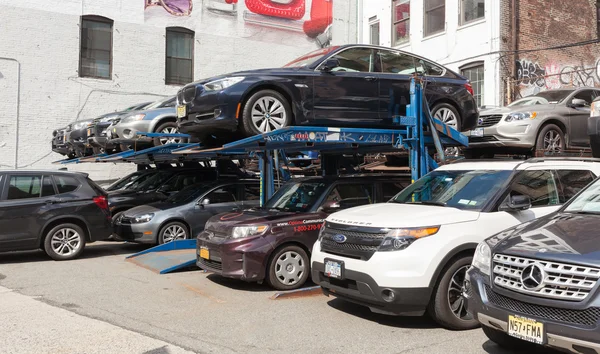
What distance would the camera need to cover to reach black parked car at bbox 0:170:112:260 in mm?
10164

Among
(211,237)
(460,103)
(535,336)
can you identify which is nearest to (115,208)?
(211,237)

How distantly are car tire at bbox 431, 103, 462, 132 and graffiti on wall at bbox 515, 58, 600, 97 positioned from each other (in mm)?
9342

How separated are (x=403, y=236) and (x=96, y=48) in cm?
1787

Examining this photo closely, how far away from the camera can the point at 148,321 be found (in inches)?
247

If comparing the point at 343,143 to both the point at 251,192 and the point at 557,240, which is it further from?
the point at 557,240

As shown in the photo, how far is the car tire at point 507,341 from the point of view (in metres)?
4.87

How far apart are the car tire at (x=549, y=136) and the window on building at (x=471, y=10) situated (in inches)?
386

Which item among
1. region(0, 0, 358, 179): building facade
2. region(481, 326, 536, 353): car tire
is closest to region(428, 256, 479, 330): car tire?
region(481, 326, 536, 353): car tire

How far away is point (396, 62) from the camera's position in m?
9.50

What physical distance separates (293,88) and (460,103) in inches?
130

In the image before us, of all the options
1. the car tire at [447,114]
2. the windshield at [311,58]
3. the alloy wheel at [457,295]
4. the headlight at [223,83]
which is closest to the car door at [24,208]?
the headlight at [223,83]

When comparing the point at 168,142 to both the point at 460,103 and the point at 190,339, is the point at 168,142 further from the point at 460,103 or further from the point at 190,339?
the point at 190,339

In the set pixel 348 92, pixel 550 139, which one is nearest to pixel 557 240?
pixel 348 92

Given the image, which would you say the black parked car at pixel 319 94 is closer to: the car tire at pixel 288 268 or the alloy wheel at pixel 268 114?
the alloy wheel at pixel 268 114
